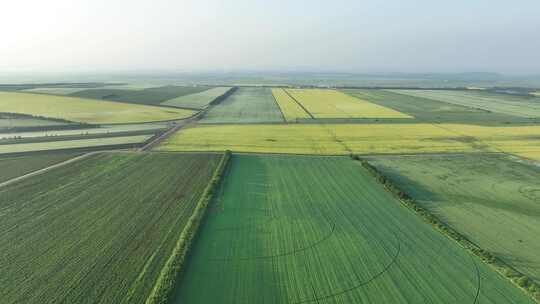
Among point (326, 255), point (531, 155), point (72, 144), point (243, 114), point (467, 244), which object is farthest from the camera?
point (243, 114)

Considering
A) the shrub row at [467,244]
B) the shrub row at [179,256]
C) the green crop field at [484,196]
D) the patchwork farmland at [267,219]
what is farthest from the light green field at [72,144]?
the green crop field at [484,196]

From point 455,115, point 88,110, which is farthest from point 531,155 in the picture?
point 88,110

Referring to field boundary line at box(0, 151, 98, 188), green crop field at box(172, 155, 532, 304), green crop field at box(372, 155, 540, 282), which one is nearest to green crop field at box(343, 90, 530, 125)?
green crop field at box(372, 155, 540, 282)

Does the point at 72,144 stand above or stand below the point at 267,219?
above

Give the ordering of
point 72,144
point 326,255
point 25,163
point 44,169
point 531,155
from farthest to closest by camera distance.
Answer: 1. point 72,144
2. point 531,155
3. point 25,163
4. point 44,169
5. point 326,255

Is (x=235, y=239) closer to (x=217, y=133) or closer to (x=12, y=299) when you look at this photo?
(x=12, y=299)

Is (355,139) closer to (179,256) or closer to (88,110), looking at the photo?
(179,256)
